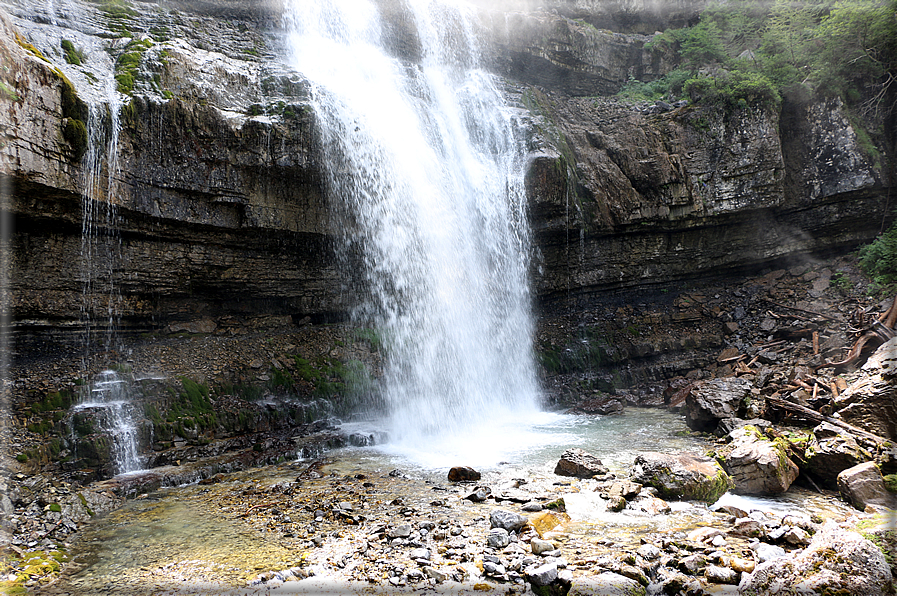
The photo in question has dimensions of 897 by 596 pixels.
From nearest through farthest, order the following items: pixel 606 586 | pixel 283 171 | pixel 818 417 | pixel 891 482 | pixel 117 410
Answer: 1. pixel 606 586
2. pixel 891 482
3. pixel 818 417
4. pixel 117 410
5. pixel 283 171

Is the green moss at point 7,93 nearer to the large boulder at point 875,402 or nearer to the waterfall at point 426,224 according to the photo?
the waterfall at point 426,224

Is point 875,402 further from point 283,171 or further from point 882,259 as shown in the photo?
point 283,171

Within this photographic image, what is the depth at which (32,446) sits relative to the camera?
839cm

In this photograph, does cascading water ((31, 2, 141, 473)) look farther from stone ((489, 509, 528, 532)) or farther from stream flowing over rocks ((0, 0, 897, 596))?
stone ((489, 509, 528, 532))

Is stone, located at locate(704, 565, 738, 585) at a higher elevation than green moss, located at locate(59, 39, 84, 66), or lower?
lower

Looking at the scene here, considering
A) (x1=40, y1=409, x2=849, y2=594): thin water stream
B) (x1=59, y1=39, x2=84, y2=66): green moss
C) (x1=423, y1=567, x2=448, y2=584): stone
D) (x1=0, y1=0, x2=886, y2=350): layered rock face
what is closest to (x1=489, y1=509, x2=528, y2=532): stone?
(x1=40, y1=409, x2=849, y2=594): thin water stream

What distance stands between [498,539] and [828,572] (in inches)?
109

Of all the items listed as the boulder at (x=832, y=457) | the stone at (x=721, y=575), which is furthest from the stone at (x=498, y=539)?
the boulder at (x=832, y=457)

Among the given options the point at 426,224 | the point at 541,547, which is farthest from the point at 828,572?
the point at 426,224

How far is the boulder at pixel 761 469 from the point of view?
636cm

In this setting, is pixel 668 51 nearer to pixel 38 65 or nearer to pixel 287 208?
pixel 287 208

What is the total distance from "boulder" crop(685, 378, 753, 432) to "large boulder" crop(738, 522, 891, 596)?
624 cm

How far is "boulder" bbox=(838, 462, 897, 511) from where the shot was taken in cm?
566

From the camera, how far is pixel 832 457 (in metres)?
6.40
